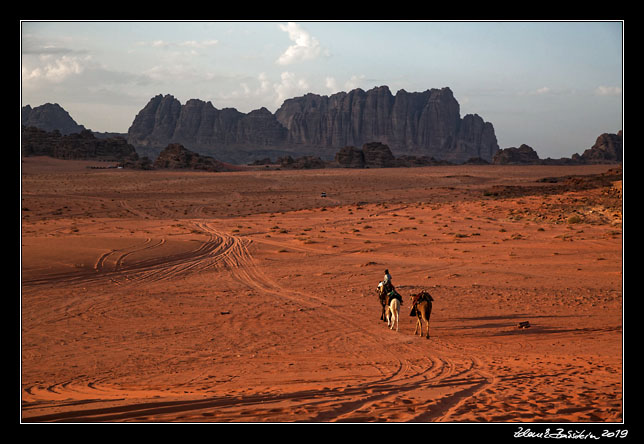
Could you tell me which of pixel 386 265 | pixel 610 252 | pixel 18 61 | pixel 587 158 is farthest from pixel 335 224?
pixel 587 158

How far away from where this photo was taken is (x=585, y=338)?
12.0 metres

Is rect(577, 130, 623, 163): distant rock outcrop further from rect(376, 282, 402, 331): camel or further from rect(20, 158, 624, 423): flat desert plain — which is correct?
rect(376, 282, 402, 331): camel

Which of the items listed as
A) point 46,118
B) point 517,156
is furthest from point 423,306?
point 46,118

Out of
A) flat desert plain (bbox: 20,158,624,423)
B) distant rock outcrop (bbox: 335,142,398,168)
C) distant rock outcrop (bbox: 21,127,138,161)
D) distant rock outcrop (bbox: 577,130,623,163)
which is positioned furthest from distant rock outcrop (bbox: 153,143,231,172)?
distant rock outcrop (bbox: 577,130,623,163)

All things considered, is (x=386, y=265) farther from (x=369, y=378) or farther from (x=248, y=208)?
(x=248, y=208)

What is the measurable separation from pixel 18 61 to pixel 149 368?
5.58 metres

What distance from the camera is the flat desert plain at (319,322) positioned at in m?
7.54

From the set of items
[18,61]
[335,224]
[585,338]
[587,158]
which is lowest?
[585,338]

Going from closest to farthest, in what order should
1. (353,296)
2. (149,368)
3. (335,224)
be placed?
(149,368), (353,296), (335,224)

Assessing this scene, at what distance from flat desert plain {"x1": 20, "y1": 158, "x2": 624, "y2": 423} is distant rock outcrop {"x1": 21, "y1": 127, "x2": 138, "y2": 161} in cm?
8350

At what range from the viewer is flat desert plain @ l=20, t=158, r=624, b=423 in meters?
7.54

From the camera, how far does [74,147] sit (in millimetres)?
111000

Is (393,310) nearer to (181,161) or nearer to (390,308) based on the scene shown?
(390,308)

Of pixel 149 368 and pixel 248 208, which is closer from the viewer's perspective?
pixel 149 368
